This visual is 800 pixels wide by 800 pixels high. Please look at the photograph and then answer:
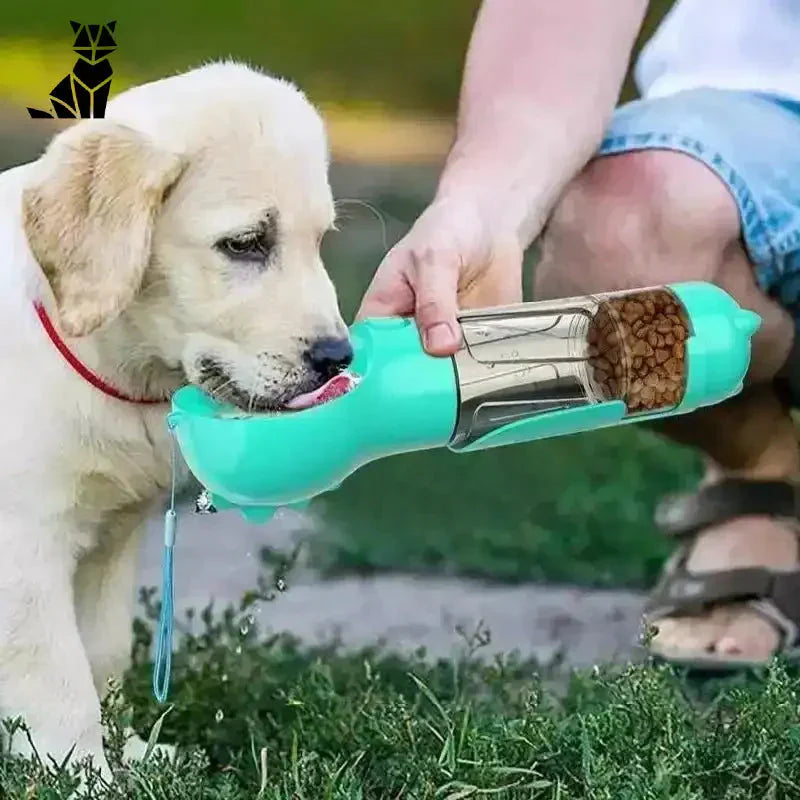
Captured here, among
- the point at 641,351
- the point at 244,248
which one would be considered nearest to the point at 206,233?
the point at 244,248

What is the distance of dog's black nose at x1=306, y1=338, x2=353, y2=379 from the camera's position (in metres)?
1.54

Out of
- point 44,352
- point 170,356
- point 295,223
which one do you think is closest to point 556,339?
point 295,223

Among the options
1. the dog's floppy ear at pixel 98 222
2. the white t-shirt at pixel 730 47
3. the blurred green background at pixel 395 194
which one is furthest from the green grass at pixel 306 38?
the dog's floppy ear at pixel 98 222

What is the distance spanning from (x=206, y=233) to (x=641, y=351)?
1.52ft

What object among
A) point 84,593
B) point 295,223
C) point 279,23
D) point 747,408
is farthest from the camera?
point 747,408

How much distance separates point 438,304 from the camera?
62.2 inches

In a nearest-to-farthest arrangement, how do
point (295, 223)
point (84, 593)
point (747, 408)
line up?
point (295, 223)
point (84, 593)
point (747, 408)

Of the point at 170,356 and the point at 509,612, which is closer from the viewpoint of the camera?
the point at 170,356

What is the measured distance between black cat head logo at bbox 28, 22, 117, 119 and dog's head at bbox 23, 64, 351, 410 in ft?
0.63

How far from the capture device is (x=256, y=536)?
2.37 m

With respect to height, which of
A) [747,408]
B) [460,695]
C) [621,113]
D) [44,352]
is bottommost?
[460,695]

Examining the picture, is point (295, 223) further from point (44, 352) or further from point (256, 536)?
point (256, 536)

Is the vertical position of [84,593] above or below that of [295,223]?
below

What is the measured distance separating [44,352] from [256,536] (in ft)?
2.51
